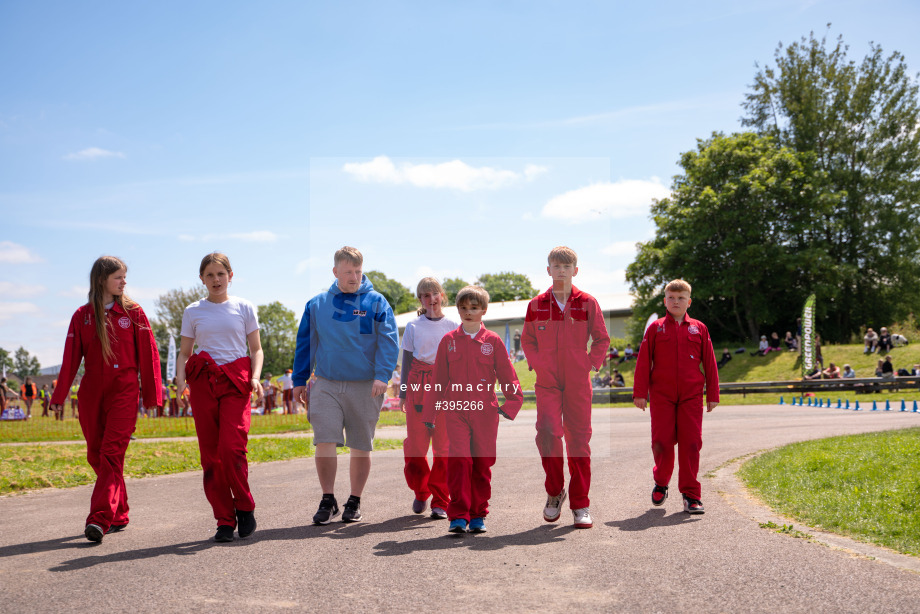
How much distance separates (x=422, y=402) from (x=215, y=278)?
2.00 m

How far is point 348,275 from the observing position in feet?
20.7

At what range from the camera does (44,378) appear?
8262 centimetres

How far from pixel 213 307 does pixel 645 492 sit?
4.50 m

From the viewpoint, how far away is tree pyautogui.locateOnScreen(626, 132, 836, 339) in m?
45.1

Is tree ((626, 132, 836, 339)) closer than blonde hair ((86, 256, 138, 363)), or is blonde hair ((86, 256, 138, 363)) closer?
blonde hair ((86, 256, 138, 363))

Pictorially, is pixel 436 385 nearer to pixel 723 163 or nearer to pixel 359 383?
pixel 359 383

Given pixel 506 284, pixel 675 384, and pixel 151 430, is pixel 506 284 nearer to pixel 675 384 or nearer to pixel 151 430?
pixel 675 384

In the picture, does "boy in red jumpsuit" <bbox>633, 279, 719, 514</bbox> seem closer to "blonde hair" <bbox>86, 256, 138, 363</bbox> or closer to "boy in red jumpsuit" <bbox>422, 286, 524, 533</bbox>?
"boy in red jumpsuit" <bbox>422, 286, 524, 533</bbox>

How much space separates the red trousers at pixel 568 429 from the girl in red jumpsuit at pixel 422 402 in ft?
3.15

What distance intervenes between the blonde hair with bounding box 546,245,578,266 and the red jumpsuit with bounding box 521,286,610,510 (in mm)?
238

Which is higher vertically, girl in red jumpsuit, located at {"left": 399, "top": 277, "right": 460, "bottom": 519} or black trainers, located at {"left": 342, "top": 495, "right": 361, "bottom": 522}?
girl in red jumpsuit, located at {"left": 399, "top": 277, "right": 460, "bottom": 519}

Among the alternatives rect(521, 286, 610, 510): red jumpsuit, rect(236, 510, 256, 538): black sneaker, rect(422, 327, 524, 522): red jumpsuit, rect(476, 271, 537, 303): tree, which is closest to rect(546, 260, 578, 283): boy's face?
rect(521, 286, 610, 510): red jumpsuit

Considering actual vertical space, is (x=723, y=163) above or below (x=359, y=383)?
above

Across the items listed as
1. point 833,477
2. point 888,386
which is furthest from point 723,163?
point 833,477
